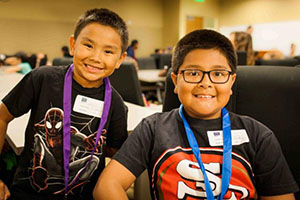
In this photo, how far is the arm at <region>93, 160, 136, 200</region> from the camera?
2.95ft

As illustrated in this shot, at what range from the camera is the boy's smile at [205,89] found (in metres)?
0.98

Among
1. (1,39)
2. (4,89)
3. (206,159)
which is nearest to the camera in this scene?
(206,159)

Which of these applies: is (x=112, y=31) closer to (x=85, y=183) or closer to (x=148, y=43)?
(x=85, y=183)

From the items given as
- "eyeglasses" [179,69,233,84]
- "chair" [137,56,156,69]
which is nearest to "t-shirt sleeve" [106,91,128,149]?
"eyeglasses" [179,69,233,84]

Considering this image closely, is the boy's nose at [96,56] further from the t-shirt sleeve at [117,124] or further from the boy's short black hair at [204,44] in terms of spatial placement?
the boy's short black hair at [204,44]

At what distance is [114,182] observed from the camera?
3.00ft

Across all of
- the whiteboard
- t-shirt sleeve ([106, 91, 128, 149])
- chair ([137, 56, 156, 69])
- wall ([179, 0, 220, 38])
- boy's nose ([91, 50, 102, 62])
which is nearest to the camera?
boy's nose ([91, 50, 102, 62])

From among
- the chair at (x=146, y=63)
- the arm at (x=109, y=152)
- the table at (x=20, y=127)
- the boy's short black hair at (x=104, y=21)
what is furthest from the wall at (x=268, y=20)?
the arm at (x=109, y=152)

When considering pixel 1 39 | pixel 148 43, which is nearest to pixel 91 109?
pixel 1 39

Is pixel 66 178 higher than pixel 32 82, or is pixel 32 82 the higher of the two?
pixel 32 82

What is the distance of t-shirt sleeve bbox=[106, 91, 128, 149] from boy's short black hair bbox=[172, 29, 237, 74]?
1.10 ft

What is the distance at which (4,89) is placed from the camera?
7.79 feet

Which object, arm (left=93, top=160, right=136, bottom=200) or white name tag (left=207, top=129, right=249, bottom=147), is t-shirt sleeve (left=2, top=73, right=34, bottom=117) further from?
white name tag (left=207, top=129, right=249, bottom=147)

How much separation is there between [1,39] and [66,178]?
8.42 metres
